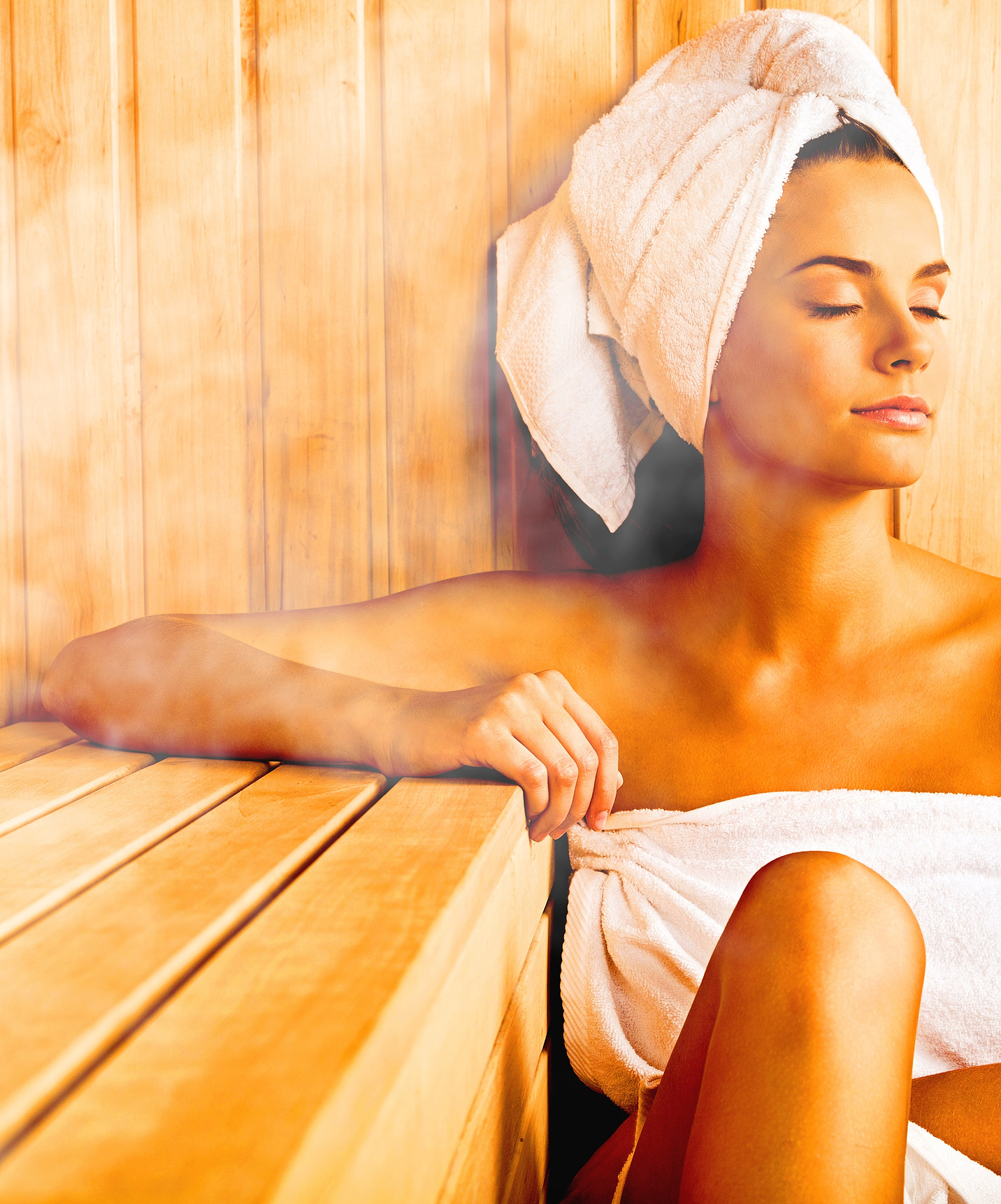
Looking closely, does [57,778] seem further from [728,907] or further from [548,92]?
[548,92]

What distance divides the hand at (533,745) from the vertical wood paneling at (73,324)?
33.6 inches

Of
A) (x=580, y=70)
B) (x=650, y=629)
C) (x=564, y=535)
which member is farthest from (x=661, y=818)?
(x=580, y=70)

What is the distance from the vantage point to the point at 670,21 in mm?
1382

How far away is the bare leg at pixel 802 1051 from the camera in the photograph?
53 cm

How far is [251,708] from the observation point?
103 cm

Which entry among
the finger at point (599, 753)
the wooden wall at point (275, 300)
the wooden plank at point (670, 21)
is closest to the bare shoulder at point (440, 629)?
the wooden wall at point (275, 300)

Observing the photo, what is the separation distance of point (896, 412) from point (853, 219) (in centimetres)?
24

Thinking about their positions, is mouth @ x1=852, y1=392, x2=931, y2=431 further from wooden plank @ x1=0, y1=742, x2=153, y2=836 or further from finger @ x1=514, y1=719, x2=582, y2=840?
wooden plank @ x1=0, y1=742, x2=153, y2=836

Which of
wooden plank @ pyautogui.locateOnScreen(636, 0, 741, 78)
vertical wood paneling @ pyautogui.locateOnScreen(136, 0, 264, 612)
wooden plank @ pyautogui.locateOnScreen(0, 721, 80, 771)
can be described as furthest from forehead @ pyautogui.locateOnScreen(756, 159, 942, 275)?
wooden plank @ pyautogui.locateOnScreen(0, 721, 80, 771)

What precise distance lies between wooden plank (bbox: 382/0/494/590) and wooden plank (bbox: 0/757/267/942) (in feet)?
1.93

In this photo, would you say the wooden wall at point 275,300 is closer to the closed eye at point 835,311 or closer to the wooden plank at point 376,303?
the wooden plank at point 376,303

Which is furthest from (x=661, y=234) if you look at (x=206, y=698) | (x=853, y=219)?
(x=206, y=698)

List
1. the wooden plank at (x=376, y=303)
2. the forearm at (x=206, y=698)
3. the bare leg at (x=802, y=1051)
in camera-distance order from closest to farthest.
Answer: the bare leg at (x=802, y=1051) < the forearm at (x=206, y=698) < the wooden plank at (x=376, y=303)

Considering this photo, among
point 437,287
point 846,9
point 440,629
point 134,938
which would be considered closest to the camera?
point 134,938
